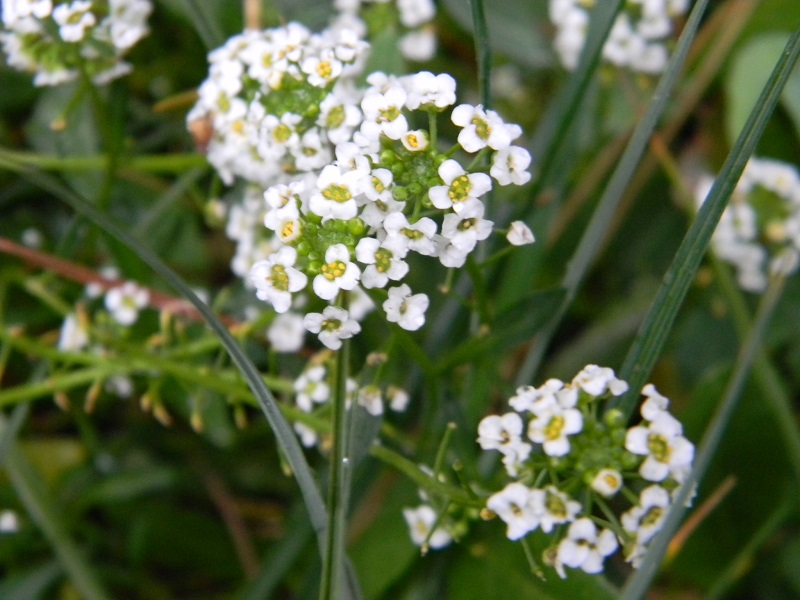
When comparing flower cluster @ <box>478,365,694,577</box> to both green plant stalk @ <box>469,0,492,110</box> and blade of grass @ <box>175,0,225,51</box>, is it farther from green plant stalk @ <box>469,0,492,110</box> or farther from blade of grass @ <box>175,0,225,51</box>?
blade of grass @ <box>175,0,225,51</box>

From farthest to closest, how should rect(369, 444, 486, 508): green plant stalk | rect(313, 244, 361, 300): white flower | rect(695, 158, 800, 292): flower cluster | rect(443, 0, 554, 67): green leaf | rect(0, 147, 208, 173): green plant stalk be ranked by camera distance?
rect(443, 0, 554, 67): green leaf
rect(695, 158, 800, 292): flower cluster
rect(0, 147, 208, 173): green plant stalk
rect(369, 444, 486, 508): green plant stalk
rect(313, 244, 361, 300): white flower

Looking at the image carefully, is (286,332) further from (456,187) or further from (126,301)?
(456,187)

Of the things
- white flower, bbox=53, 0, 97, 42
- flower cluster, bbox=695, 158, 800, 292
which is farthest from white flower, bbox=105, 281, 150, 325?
flower cluster, bbox=695, 158, 800, 292

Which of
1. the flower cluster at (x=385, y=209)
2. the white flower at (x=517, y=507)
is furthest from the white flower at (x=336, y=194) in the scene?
the white flower at (x=517, y=507)

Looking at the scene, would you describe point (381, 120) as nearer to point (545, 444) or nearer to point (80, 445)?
point (545, 444)

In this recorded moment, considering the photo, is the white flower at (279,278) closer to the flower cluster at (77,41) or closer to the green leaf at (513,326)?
the green leaf at (513,326)

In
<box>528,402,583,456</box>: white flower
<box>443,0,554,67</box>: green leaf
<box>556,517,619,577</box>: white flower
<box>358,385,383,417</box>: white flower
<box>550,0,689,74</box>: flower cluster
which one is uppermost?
<box>550,0,689,74</box>: flower cluster

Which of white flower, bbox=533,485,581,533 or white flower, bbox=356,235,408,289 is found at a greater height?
white flower, bbox=356,235,408,289

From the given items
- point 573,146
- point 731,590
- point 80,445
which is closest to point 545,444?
point 573,146
